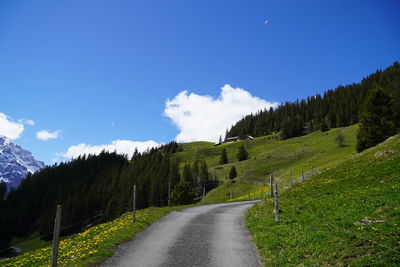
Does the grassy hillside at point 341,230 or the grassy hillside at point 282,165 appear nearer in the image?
the grassy hillside at point 341,230

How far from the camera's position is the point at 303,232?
1258 centimetres

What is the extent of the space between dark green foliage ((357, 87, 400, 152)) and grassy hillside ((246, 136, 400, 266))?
35.1 m

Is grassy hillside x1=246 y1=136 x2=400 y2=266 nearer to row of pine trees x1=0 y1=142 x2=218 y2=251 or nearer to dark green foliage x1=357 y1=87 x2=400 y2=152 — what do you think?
dark green foliage x1=357 y1=87 x2=400 y2=152

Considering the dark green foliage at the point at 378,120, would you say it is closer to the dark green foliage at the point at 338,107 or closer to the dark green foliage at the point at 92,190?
the dark green foliage at the point at 92,190

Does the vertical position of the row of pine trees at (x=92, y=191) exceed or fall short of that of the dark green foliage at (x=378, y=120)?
it falls short

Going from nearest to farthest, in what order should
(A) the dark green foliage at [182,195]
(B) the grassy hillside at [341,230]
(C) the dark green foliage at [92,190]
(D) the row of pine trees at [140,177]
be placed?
1. (B) the grassy hillside at [341,230]
2. (D) the row of pine trees at [140,177]
3. (A) the dark green foliage at [182,195]
4. (C) the dark green foliage at [92,190]

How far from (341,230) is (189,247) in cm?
709

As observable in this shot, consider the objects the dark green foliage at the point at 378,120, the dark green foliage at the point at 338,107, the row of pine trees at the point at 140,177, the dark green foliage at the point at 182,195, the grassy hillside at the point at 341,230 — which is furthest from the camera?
the dark green foliage at the point at 338,107

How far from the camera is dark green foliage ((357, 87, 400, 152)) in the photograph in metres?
50.7

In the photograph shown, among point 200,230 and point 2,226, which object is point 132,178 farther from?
point 200,230

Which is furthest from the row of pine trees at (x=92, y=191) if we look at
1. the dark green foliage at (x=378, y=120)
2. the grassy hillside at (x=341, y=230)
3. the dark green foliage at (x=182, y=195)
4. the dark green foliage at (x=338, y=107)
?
the dark green foliage at (x=338, y=107)

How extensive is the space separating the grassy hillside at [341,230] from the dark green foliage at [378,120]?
35.1 meters

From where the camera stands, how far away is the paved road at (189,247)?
10.7m

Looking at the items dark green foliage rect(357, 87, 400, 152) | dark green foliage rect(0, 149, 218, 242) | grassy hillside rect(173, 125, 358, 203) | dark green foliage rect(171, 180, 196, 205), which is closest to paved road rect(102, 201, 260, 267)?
grassy hillside rect(173, 125, 358, 203)
